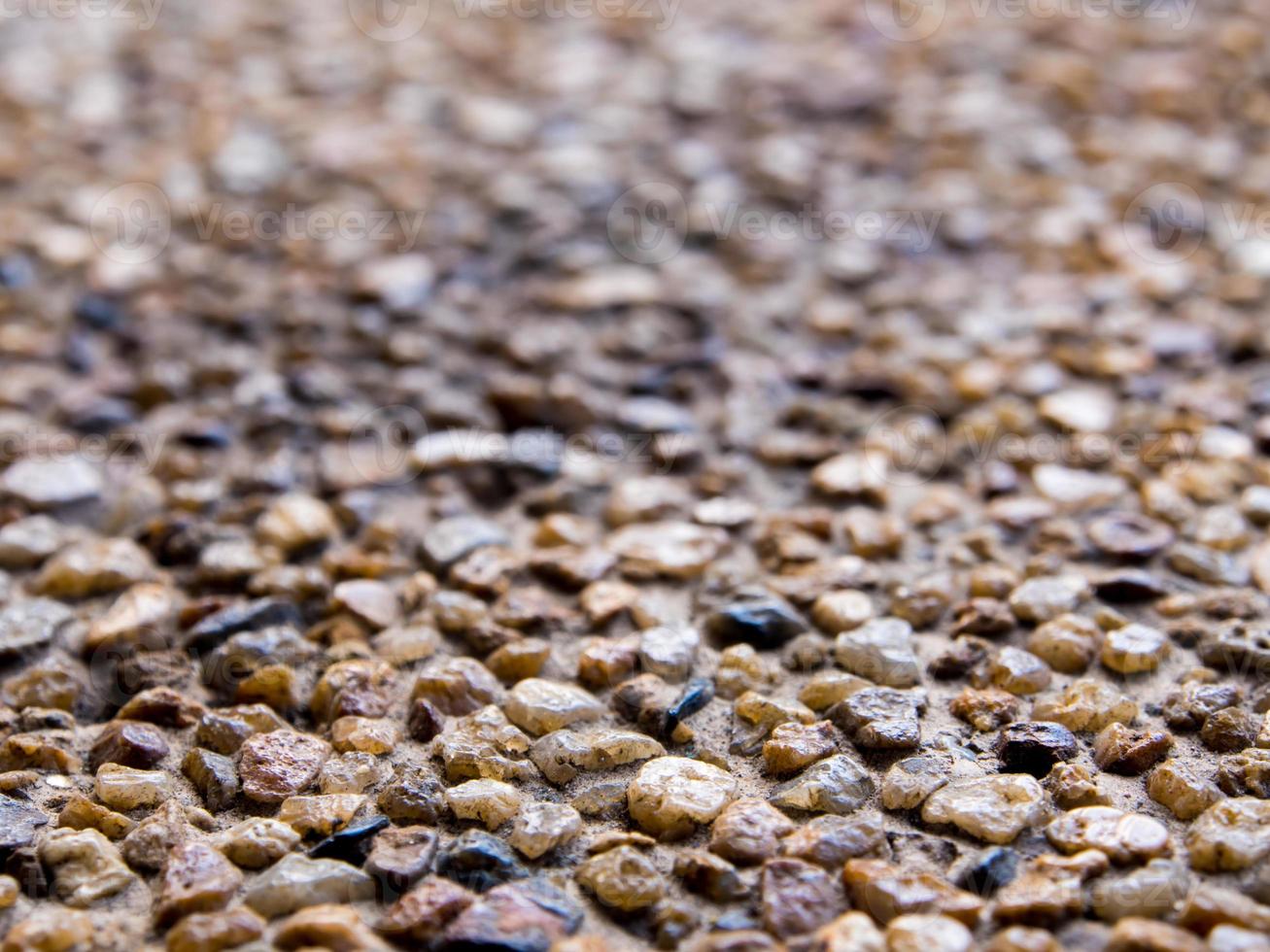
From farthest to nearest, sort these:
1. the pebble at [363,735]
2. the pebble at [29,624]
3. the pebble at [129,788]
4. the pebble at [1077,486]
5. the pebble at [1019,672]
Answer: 1. the pebble at [1077,486]
2. the pebble at [29,624]
3. the pebble at [1019,672]
4. the pebble at [363,735]
5. the pebble at [129,788]

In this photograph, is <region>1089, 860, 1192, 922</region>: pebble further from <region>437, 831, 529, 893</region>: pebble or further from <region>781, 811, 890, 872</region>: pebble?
<region>437, 831, 529, 893</region>: pebble

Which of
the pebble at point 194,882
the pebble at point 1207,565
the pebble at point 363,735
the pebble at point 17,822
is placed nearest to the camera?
the pebble at point 194,882

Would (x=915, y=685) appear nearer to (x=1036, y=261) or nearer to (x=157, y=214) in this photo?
(x=1036, y=261)

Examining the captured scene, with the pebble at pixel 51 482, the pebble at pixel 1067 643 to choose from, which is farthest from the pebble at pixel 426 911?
the pebble at pixel 51 482

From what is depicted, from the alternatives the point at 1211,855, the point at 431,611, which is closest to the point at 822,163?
the point at 431,611

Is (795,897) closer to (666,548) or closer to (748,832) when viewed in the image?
(748,832)

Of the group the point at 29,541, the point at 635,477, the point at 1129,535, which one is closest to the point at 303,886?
the point at 29,541

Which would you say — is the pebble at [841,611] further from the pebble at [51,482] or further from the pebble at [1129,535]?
the pebble at [51,482]

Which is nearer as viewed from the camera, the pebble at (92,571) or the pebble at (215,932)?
the pebble at (215,932)
